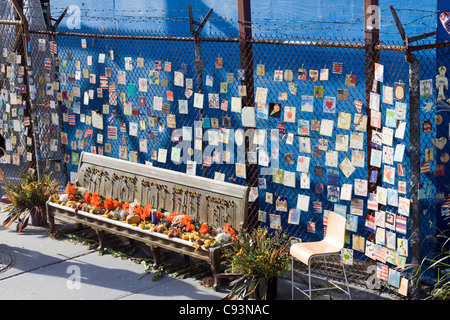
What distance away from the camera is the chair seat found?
6000 mm

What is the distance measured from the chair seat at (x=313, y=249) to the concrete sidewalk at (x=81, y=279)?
0.62 m

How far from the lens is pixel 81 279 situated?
7.09 m

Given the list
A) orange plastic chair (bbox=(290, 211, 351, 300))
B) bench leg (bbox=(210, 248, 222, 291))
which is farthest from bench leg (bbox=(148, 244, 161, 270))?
orange plastic chair (bbox=(290, 211, 351, 300))

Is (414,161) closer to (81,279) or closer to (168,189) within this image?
(168,189)

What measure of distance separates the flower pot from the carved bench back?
30.2 inches

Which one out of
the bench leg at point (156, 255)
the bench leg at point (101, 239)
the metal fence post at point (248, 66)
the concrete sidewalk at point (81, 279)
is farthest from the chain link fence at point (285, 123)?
the bench leg at point (101, 239)

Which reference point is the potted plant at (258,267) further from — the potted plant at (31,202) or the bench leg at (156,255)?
the potted plant at (31,202)

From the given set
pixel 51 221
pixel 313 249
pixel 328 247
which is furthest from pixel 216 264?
pixel 51 221

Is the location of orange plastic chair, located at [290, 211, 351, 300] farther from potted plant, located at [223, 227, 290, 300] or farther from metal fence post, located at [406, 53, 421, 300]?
metal fence post, located at [406, 53, 421, 300]

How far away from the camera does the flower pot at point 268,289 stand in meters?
6.20

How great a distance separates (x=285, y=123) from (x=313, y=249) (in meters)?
2.02

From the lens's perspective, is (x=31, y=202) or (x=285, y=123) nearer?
(x=285, y=123)

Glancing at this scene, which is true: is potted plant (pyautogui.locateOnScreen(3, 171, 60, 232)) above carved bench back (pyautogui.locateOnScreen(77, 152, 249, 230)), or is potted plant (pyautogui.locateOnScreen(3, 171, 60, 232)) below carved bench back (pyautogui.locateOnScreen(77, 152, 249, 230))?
below

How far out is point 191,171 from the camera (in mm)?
8438
